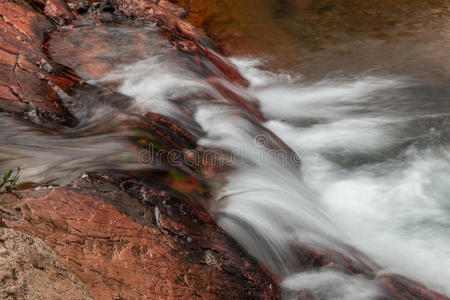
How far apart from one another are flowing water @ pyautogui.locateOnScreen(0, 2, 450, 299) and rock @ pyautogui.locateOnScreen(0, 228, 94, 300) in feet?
4.30

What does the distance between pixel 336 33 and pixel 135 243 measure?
8912mm

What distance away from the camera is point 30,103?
4.83 metres

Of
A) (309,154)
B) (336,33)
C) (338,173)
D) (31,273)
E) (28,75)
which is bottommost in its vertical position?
(31,273)

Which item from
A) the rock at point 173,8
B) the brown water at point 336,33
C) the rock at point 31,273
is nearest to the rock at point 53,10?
the rock at point 173,8

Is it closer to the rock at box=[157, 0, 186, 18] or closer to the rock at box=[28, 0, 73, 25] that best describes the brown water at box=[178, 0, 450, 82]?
the rock at box=[157, 0, 186, 18]

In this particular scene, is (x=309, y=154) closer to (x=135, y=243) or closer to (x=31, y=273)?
(x=135, y=243)

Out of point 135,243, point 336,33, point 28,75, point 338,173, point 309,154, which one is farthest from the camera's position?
point 336,33

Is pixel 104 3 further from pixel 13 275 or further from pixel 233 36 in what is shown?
pixel 13 275

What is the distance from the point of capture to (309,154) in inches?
249

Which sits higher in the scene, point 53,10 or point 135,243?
point 53,10

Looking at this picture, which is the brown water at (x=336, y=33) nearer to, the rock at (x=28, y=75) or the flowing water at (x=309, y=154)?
the flowing water at (x=309, y=154)

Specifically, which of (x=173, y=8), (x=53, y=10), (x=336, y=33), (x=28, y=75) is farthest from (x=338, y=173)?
(x=173, y=8)

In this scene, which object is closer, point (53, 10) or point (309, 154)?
point (309, 154)

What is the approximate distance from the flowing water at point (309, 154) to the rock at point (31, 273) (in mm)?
1311
